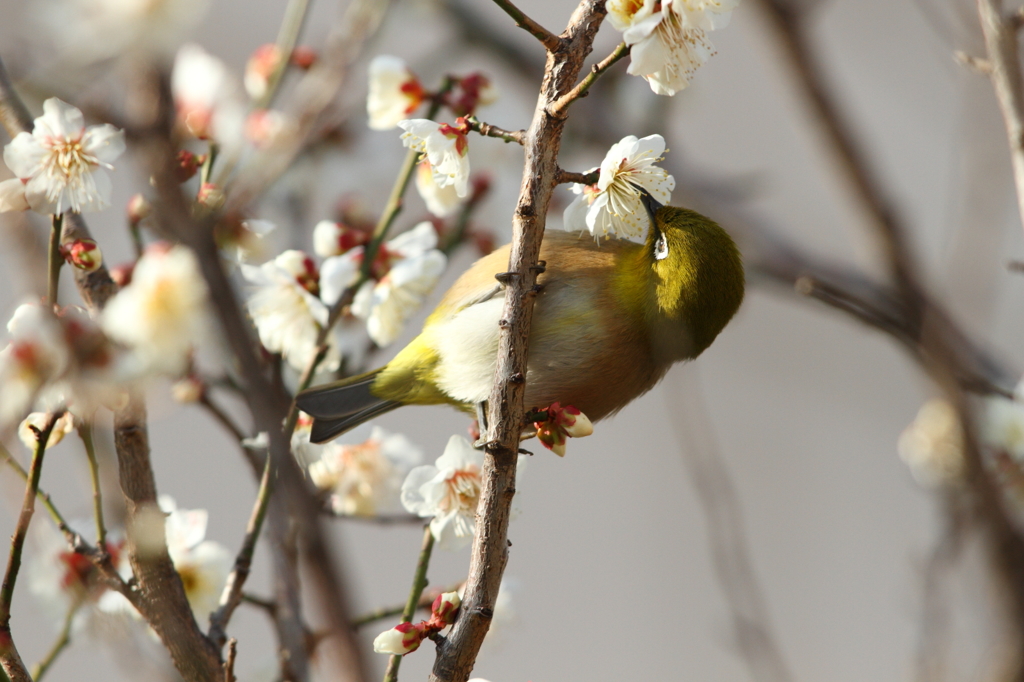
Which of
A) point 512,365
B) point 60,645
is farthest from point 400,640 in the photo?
point 60,645

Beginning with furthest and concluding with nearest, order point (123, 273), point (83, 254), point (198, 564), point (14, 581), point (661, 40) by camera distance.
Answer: point (198, 564) → point (123, 273) → point (83, 254) → point (661, 40) → point (14, 581)

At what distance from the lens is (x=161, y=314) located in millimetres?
1754

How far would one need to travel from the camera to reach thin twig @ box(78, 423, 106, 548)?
1.75 m

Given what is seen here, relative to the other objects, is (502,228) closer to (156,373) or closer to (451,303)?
(451,303)

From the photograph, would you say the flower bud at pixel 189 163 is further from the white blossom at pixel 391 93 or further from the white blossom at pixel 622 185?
the white blossom at pixel 622 185

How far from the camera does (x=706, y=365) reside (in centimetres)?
625

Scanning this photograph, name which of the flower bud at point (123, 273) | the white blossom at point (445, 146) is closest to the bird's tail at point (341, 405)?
the flower bud at point (123, 273)

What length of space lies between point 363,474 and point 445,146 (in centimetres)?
114

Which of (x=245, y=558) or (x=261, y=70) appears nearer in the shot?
(x=245, y=558)

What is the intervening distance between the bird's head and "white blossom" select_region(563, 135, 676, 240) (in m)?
0.56

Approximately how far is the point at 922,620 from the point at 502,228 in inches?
69.0

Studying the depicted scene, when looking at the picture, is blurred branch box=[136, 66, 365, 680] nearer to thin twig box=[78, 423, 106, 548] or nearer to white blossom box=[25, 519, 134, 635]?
thin twig box=[78, 423, 106, 548]

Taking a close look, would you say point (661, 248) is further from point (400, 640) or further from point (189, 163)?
point (400, 640)

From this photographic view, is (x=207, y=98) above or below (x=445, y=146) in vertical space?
above
